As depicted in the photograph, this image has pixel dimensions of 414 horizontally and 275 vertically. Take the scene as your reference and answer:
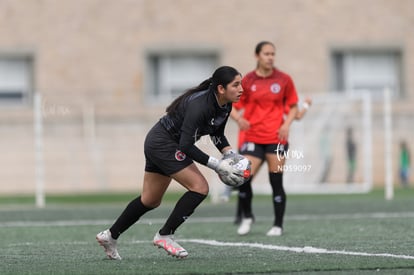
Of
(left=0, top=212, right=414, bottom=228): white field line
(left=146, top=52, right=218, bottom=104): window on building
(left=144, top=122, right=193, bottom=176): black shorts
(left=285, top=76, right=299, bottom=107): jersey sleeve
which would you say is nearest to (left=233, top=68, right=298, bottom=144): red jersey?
(left=285, top=76, right=299, bottom=107): jersey sleeve

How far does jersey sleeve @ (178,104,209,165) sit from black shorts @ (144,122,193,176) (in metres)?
0.24

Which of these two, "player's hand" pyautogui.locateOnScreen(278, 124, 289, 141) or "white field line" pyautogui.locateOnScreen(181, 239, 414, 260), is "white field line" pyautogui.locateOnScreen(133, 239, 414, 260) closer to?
"white field line" pyautogui.locateOnScreen(181, 239, 414, 260)

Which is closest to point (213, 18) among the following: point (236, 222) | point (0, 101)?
point (0, 101)

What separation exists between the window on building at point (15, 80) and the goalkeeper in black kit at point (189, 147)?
26.6 metres

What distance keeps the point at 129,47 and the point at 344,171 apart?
10.3 m

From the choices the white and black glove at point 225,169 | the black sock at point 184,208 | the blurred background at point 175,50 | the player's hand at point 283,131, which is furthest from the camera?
the blurred background at point 175,50

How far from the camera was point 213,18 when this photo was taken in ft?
117

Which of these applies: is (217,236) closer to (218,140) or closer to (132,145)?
(218,140)

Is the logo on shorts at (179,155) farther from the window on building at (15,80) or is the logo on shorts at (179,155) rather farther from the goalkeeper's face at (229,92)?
the window on building at (15,80)

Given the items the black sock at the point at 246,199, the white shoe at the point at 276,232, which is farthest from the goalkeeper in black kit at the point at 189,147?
the black sock at the point at 246,199

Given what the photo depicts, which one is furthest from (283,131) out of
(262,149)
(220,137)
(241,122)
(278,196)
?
(220,137)

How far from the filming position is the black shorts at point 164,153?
9766mm

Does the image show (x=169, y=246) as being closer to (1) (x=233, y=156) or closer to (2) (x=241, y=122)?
(1) (x=233, y=156)

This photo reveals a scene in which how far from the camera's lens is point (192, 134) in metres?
9.51
